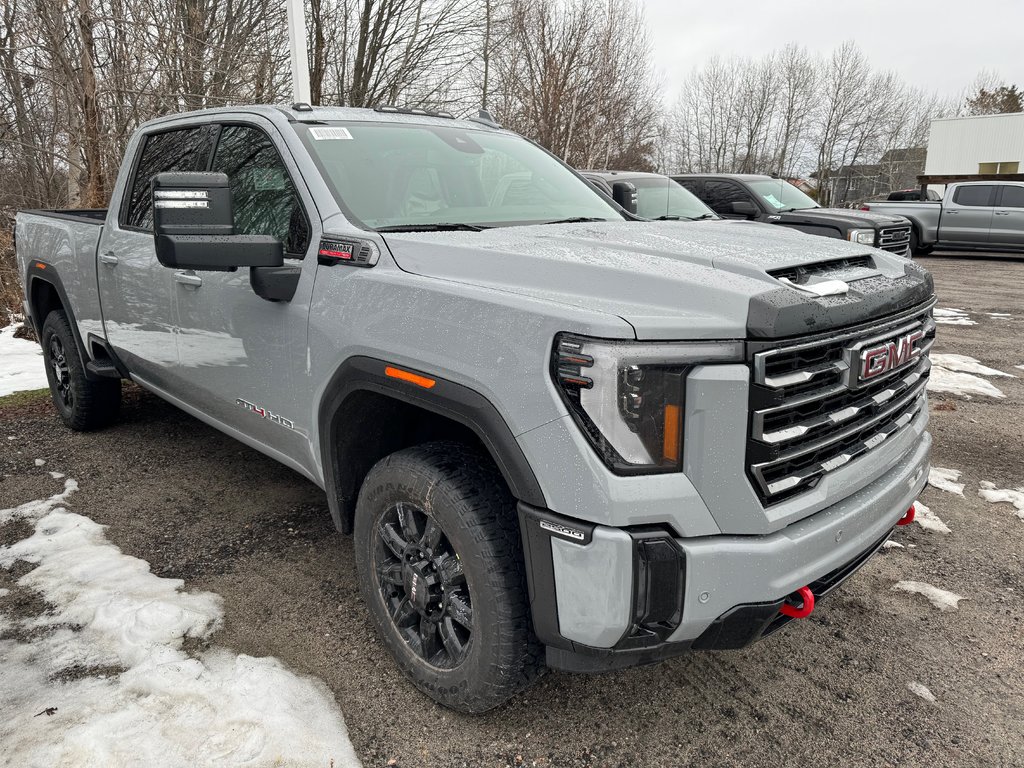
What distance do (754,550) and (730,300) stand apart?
61 centimetres

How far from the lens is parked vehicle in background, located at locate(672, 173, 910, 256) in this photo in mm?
8695

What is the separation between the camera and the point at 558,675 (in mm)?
2604

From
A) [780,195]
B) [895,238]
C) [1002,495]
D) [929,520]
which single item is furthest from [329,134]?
[895,238]

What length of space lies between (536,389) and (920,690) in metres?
1.79

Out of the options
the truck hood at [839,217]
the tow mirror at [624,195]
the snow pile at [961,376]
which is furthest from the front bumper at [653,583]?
the truck hood at [839,217]

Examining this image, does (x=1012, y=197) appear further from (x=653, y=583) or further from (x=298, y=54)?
(x=653, y=583)

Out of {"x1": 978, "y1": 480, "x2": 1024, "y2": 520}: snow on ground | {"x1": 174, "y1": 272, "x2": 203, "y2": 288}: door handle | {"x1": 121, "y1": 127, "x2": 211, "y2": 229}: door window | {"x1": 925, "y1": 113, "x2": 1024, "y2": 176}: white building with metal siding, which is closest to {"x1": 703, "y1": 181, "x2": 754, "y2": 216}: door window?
{"x1": 978, "y1": 480, "x2": 1024, "y2": 520}: snow on ground

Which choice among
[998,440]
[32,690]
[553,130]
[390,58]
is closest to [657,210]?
[998,440]

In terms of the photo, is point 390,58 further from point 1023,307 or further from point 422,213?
point 422,213

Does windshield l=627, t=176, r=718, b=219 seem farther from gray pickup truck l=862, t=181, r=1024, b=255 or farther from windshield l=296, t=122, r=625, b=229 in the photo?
gray pickup truck l=862, t=181, r=1024, b=255

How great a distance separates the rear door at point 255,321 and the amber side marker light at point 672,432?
1.43 metres

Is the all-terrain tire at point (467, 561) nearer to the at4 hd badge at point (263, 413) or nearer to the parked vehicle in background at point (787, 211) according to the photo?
the at4 hd badge at point (263, 413)

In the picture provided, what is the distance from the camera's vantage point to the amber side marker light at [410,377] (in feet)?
6.98

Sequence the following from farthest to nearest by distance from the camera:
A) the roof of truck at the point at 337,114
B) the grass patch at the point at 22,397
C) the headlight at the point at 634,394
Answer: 1. the grass patch at the point at 22,397
2. the roof of truck at the point at 337,114
3. the headlight at the point at 634,394
